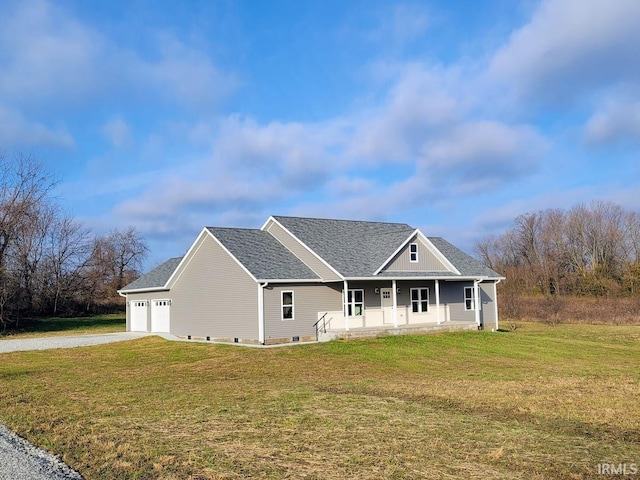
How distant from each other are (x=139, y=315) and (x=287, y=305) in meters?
12.8

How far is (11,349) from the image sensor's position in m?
23.6

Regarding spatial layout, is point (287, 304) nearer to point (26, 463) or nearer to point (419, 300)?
point (419, 300)

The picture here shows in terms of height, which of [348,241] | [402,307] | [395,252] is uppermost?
[348,241]

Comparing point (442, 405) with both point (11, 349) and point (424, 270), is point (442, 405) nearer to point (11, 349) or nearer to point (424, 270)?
point (424, 270)

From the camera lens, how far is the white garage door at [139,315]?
31766mm

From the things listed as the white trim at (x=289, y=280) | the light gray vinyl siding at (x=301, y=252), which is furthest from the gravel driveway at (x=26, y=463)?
the light gray vinyl siding at (x=301, y=252)

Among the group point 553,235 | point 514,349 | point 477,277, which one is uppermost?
point 553,235

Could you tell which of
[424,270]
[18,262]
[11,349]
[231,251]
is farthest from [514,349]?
[18,262]

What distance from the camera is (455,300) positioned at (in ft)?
97.6

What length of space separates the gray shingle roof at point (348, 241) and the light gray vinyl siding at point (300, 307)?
1319mm

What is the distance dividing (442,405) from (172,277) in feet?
66.7

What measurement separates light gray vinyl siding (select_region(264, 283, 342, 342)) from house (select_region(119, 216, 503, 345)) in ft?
0.14

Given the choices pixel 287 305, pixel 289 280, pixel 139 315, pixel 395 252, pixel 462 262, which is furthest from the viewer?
pixel 139 315

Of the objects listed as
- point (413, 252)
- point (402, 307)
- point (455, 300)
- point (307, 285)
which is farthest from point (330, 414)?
point (455, 300)
